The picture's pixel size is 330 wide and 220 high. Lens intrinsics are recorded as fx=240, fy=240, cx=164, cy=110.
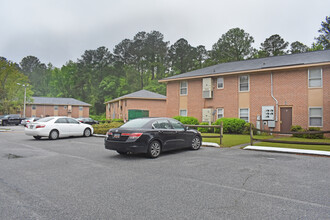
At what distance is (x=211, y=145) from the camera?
12.5 m

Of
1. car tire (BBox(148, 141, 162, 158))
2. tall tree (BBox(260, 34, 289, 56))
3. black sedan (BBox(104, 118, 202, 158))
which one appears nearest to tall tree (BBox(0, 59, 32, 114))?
black sedan (BBox(104, 118, 202, 158))

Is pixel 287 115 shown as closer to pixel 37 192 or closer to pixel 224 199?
pixel 224 199

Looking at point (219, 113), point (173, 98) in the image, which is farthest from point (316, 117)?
point (173, 98)

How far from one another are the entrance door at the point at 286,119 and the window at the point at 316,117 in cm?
142

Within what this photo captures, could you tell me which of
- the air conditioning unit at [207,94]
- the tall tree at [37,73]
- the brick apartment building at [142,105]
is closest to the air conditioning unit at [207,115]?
the air conditioning unit at [207,94]

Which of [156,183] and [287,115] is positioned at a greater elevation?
[287,115]

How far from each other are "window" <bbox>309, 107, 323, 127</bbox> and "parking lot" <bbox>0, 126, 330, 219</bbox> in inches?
439

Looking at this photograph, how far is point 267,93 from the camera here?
20031 millimetres

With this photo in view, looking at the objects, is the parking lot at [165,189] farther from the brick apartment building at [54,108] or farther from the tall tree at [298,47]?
the brick apartment building at [54,108]

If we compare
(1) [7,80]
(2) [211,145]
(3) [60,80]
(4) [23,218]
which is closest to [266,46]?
(2) [211,145]

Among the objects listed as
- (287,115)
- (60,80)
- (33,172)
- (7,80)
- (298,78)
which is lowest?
(33,172)

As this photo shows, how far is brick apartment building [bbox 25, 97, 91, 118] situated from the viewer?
5388 centimetres

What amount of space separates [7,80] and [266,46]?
53278 millimetres

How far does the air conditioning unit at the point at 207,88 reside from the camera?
22.9m
